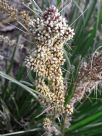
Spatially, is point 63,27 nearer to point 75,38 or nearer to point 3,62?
point 75,38

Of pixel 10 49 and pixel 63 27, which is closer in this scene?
Result: pixel 63 27

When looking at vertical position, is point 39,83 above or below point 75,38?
below

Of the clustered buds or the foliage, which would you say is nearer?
the clustered buds

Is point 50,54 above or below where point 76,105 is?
above

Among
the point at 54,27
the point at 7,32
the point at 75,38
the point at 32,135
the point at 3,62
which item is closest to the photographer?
the point at 54,27

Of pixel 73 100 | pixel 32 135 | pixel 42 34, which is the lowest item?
pixel 32 135

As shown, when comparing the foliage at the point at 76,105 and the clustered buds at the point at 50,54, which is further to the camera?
the foliage at the point at 76,105

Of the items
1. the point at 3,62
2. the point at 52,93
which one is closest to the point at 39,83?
the point at 52,93

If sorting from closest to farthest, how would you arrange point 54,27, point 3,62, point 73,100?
point 54,27 → point 73,100 → point 3,62
